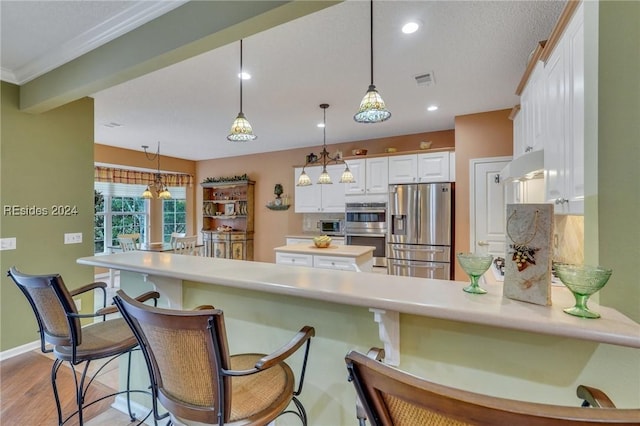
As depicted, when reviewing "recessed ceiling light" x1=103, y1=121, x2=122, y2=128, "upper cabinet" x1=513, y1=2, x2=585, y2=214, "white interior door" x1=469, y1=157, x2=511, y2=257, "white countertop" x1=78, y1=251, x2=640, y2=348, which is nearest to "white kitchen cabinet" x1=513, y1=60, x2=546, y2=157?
"upper cabinet" x1=513, y1=2, x2=585, y2=214

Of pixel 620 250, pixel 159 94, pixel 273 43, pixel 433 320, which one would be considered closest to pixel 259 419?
pixel 433 320

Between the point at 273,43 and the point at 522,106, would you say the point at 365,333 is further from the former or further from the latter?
the point at 522,106

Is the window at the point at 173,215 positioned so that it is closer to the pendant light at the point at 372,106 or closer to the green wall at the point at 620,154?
the pendant light at the point at 372,106

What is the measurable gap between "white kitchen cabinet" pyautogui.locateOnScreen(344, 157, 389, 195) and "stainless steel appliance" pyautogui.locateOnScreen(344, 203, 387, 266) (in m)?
0.23

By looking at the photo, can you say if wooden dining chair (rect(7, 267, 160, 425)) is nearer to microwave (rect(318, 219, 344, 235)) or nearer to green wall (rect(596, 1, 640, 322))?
green wall (rect(596, 1, 640, 322))

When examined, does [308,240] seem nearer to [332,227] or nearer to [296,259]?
[332,227]

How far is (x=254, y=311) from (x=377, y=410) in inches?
40.7

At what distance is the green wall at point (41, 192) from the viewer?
110 inches

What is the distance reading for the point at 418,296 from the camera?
1056 mm

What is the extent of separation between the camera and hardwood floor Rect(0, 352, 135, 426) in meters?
1.97

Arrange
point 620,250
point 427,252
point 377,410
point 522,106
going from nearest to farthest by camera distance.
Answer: point 377,410 < point 620,250 < point 522,106 < point 427,252

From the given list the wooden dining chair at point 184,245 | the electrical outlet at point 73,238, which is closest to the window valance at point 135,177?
the wooden dining chair at point 184,245

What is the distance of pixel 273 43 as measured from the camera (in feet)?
7.53

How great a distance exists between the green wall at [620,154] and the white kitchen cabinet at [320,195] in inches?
175
